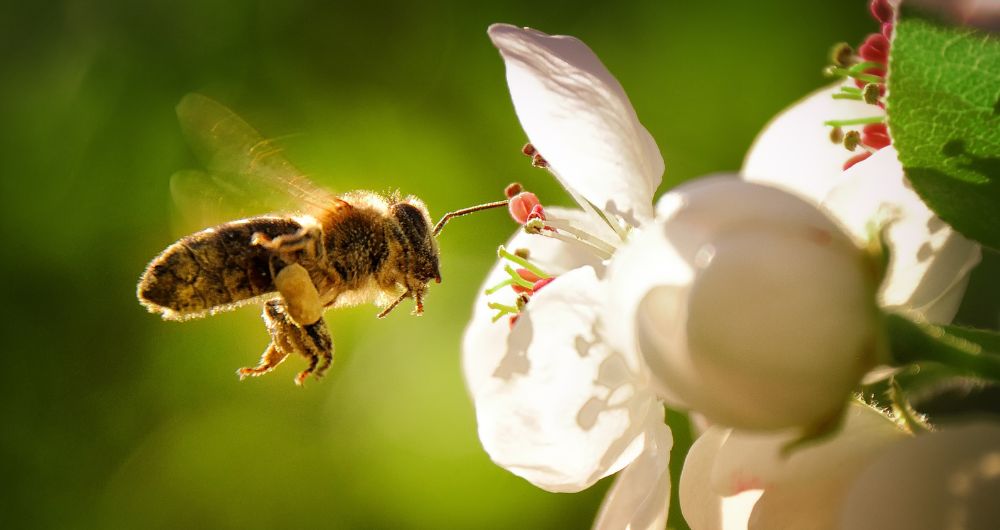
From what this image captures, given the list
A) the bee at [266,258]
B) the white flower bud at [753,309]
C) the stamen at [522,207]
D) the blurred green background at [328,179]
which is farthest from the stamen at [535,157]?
the blurred green background at [328,179]

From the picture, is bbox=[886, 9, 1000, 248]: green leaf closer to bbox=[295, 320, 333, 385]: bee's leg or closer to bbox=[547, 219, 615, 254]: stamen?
bbox=[547, 219, 615, 254]: stamen

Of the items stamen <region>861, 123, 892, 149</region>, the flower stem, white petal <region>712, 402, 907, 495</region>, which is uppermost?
the flower stem

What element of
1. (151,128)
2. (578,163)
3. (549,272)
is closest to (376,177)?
(151,128)

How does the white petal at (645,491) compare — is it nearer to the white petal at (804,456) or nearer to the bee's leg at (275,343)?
the white petal at (804,456)

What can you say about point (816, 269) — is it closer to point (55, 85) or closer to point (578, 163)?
point (578, 163)

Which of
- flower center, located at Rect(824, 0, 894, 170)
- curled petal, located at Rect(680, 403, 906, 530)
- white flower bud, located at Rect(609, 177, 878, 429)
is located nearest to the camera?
white flower bud, located at Rect(609, 177, 878, 429)

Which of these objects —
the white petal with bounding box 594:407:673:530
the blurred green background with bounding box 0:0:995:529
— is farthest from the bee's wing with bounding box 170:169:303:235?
the blurred green background with bounding box 0:0:995:529

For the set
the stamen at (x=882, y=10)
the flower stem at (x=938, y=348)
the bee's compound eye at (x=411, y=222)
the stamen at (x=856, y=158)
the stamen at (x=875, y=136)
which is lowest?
the bee's compound eye at (x=411, y=222)
